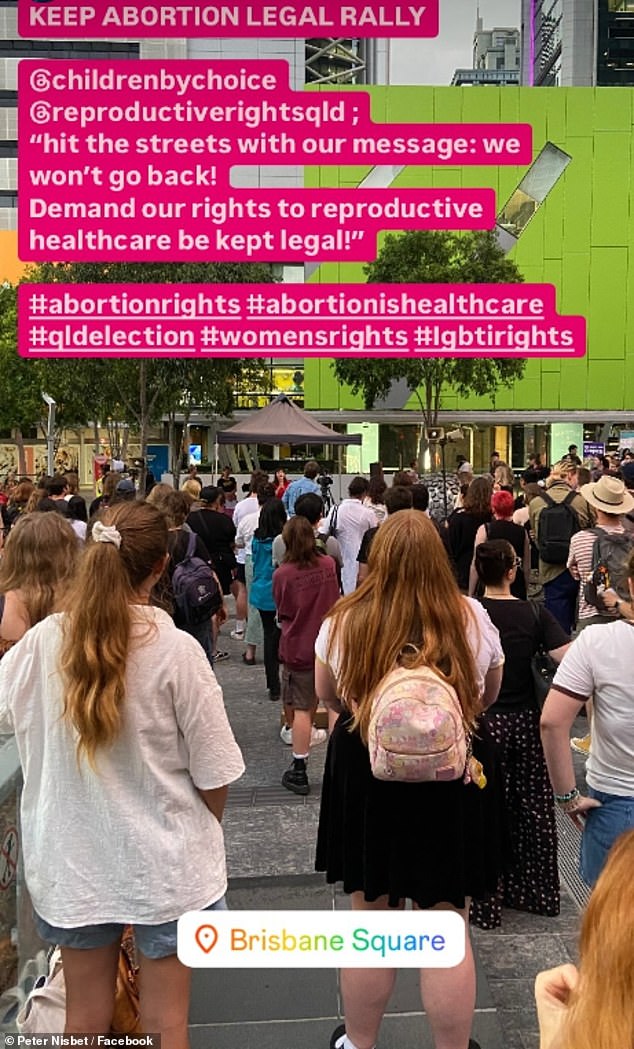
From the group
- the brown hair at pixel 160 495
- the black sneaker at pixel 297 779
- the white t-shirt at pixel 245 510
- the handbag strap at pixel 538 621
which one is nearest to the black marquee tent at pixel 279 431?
the white t-shirt at pixel 245 510

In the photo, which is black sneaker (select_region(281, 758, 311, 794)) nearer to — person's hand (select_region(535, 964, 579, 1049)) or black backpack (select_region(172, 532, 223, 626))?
black backpack (select_region(172, 532, 223, 626))

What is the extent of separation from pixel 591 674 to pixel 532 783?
1.32m

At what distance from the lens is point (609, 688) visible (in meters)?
2.64

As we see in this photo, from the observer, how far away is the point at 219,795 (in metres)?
2.21

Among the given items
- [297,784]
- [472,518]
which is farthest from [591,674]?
[472,518]

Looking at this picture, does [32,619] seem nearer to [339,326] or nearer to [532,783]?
[339,326]

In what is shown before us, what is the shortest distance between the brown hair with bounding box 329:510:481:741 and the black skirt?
0.19 metres

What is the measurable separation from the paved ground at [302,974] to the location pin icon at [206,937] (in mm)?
1327

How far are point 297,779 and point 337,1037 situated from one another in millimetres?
2422

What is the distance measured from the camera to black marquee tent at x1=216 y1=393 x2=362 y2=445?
47.5 feet

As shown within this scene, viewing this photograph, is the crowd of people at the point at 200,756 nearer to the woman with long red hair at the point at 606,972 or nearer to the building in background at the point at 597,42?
the woman with long red hair at the point at 606,972

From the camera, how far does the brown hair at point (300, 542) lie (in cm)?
523

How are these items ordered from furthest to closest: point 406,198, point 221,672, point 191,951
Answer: point 221,672, point 406,198, point 191,951

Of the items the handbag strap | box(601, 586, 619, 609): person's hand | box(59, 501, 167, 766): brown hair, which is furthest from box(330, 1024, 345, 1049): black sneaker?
box(601, 586, 619, 609): person's hand
